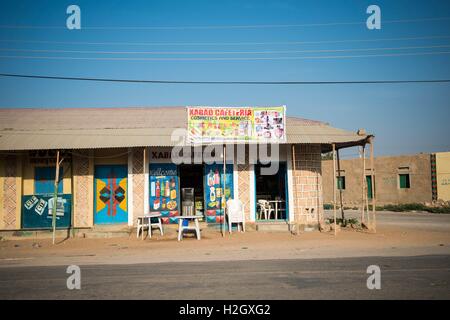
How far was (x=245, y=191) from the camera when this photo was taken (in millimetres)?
15469

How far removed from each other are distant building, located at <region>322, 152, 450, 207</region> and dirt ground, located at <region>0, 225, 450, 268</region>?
543 inches

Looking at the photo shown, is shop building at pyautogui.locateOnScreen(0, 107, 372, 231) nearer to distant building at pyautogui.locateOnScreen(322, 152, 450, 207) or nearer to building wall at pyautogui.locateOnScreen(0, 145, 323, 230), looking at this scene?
building wall at pyautogui.locateOnScreen(0, 145, 323, 230)

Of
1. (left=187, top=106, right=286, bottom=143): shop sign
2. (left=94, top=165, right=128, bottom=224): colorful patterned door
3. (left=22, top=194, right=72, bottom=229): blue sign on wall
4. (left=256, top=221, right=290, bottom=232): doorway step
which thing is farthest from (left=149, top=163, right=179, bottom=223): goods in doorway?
(left=256, top=221, right=290, bottom=232): doorway step

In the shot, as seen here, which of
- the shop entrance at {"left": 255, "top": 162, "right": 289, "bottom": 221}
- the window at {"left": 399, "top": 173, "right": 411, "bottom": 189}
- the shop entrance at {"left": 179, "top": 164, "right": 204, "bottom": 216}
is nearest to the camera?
the shop entrance at {"left": 255, "top": 162, "right": 289, "bottom": 221}

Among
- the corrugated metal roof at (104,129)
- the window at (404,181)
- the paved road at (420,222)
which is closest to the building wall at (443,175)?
the window at (404,181)

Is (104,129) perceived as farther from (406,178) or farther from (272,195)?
(406,178)

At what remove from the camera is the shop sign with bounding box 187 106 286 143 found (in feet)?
46.4

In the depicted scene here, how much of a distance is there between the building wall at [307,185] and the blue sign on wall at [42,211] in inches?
359

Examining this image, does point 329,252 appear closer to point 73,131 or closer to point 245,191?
point 245,191

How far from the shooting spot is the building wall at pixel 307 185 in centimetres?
1544

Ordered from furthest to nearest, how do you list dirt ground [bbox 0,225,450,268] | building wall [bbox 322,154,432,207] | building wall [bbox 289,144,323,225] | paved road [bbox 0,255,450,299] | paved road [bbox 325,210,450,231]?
building wall [bbox 322,154,432,207] < paved road [bbox 325,210,450,231] < building wall [bbox 289,144,323,225] < dirt ground [bbox 0,225,450,268] < paved road [bbox 0,255,450,299]

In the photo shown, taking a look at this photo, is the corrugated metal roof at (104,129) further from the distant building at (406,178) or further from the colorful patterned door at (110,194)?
the distant building at (406,178)
